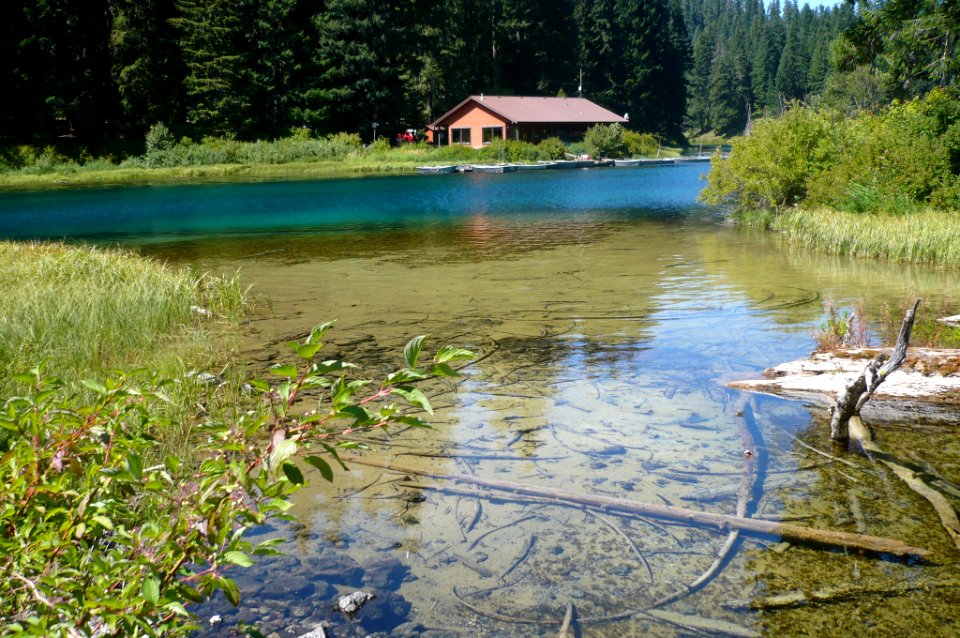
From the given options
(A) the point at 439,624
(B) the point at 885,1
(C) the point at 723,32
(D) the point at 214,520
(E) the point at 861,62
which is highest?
(C) the point at 723,32

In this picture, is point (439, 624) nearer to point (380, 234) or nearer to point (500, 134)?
point (380, 234)

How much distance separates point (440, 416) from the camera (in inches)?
281

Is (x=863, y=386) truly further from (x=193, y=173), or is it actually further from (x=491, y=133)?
(x=491, y=133)

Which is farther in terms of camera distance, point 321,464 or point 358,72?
point 358,72

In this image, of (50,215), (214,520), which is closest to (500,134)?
(50,215)

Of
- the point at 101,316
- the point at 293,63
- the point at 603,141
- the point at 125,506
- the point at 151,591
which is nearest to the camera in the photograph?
the point at 151,591

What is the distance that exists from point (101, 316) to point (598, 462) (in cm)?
621

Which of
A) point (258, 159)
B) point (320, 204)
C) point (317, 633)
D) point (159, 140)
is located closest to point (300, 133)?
point (258, 159)

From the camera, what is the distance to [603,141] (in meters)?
68.1

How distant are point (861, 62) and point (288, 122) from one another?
2219 inches

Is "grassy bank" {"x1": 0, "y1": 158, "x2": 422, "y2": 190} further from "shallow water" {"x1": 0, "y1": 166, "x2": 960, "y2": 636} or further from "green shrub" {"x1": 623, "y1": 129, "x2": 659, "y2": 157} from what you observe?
"shallow water" {"x1": 0, "y1": 166, "x2": 960, "y2": 636}

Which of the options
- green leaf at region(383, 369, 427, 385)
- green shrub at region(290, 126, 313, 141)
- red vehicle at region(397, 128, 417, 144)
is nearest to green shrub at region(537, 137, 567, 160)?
red vehicle at region(397, 128, 417, 144)

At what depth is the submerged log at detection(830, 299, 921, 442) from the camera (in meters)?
5.78

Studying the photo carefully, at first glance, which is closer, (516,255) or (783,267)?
(783,267)
